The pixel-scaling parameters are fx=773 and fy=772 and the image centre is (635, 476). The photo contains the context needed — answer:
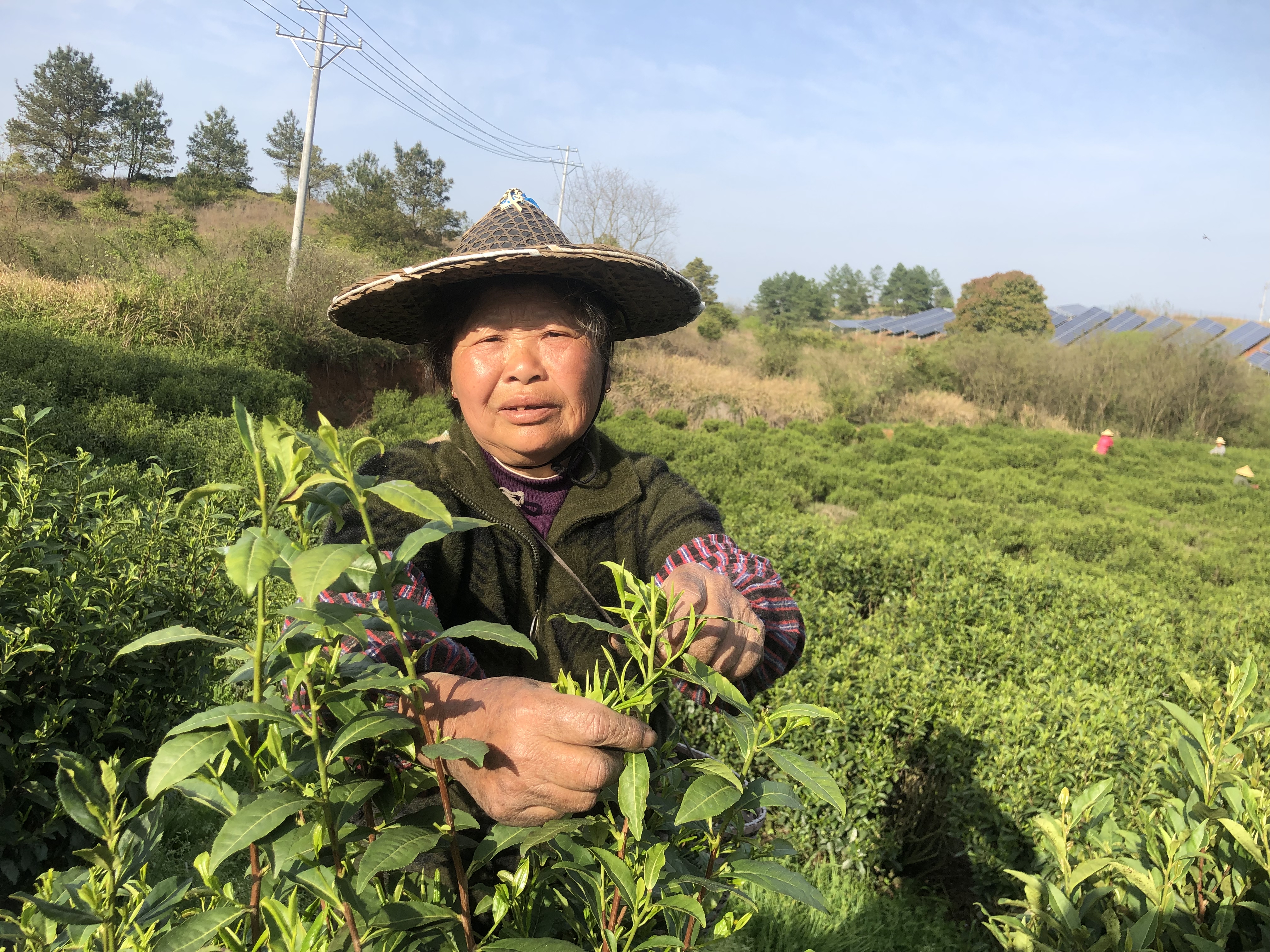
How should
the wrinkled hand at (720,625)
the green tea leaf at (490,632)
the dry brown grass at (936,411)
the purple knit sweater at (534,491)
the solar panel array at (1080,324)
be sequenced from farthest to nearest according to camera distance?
1. the solar panel array at (1080,324)
2. the dry brown grass at (936,411)
3. the purple knit sweater at (534,491)
4. the wrinkled hand at (720,625)
5. the green tea leaf at (490,632)

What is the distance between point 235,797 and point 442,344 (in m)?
1.34

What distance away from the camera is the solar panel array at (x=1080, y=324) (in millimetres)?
36031

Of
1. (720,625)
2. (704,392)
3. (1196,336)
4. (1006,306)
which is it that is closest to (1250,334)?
(1006,306)

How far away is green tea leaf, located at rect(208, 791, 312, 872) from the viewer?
0.54 meters

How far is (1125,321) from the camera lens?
121 feet

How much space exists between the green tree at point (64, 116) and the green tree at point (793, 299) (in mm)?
43049

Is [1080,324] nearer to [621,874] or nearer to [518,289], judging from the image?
[518,289]

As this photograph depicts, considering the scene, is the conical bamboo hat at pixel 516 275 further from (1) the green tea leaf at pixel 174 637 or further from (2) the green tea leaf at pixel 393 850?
(2) the green tea leaf at pixel 393 850

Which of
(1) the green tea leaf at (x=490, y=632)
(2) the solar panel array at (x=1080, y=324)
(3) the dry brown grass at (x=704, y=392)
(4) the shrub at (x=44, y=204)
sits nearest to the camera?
(1) the green tea leaf at (x=490, y=632)

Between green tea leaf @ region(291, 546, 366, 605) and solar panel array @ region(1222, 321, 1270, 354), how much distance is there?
44.0 m

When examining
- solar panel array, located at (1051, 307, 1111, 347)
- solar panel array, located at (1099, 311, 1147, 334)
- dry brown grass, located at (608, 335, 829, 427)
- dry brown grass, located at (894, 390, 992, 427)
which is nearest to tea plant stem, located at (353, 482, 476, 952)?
dry brown grass, located at (608, 335, 829, 427)

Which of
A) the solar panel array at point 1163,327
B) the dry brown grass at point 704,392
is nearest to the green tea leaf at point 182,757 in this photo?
the dry brown grass at point 704,392

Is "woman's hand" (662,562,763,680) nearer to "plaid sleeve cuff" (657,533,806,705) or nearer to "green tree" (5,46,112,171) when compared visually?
"plaid sleeve cuff" (657,533,806,705)

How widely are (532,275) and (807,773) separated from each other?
115 cm
